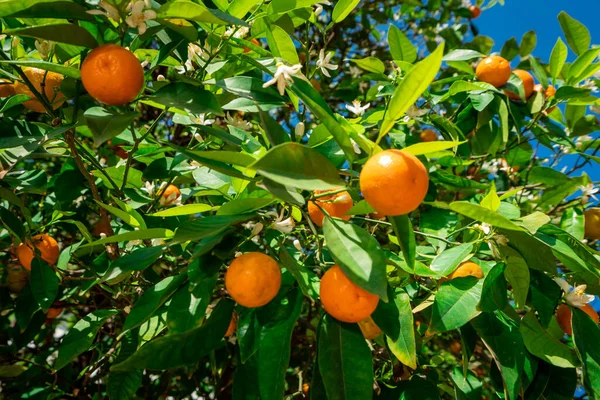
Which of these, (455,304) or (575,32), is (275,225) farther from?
(575,32)

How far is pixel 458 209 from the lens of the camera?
79cm

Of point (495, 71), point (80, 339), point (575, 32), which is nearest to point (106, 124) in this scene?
point (80, 339)

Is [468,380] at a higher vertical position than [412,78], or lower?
lower

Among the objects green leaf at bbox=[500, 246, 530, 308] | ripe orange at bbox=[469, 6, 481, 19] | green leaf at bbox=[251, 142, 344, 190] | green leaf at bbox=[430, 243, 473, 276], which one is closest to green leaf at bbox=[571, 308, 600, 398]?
green leaf at bbox=[500, 246, 530, 308]

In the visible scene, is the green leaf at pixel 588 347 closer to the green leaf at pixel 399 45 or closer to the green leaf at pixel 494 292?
the green leaf at pixel 494 292

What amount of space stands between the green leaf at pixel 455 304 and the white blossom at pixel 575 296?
196 millimetres

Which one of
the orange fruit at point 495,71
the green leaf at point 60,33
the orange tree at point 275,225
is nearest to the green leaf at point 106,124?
the orange tree at point 275,225

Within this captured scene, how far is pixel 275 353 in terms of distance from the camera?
2.83 feet

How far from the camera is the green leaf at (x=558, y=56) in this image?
154cm

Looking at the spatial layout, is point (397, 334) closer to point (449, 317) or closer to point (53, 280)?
point (449, 317)

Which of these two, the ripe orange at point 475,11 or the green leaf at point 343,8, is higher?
the green leaf at point 343,8

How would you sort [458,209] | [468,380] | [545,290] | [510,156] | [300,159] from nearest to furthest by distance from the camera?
[300,159], [458,209], [545,290], [468,380], [510,156]

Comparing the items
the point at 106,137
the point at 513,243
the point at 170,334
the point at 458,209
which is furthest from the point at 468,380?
the point at 106,137

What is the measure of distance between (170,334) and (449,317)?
0.49 m
